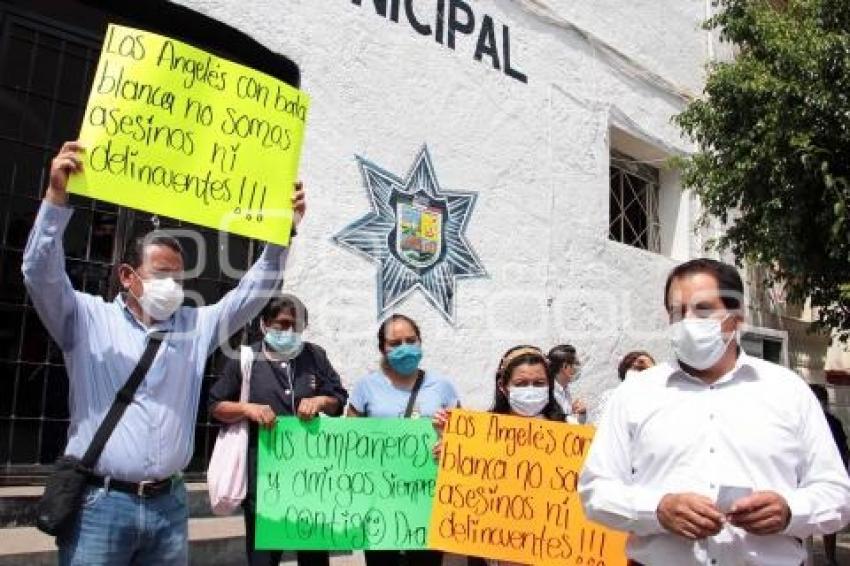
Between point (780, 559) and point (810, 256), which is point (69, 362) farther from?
point (810, 256)

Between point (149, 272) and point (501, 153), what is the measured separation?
5.25 m

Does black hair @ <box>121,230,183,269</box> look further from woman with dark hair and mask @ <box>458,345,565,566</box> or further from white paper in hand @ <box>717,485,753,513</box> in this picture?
white paper in hand @ <box>717,485,753,513</box>

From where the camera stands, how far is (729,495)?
1859mm

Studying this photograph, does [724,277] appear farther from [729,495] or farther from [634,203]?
[634,203]

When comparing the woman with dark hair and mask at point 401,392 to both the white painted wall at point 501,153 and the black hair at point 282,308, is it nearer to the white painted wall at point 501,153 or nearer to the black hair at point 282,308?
the black hair at point 282,308

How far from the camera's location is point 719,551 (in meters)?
1.93

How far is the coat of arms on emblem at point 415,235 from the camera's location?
618 centimetres

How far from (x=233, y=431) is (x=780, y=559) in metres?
2.28

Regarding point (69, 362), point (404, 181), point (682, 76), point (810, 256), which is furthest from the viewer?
point (682, 76)

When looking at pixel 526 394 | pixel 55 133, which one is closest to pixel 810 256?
pixel 526 394

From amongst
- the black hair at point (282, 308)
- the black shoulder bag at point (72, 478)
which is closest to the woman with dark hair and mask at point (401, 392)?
the black hair at point (282, 308)

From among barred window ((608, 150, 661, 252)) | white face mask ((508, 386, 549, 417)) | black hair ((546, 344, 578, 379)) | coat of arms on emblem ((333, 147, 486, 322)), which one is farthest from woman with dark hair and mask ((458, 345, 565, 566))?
barred window ((608, 150, 661, 252))

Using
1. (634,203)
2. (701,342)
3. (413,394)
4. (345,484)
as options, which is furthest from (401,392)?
(634,203)

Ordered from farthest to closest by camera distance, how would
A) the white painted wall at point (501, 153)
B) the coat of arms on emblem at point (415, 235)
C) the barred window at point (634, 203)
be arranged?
the barred window at point (634, 203) → the coat of arms on emblem at point (415, 235) → the white painted wall at point (501, 153)
